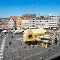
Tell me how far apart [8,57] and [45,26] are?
60.9m

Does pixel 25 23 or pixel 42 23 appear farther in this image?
pixel 25 23

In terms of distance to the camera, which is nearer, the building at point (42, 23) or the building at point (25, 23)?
the building at point (42, 23)

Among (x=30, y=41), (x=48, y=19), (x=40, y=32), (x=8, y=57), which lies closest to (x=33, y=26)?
(x=48, y=19)

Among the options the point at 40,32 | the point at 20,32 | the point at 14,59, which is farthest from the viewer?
the point at 20,32

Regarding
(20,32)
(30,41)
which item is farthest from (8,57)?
(20,32)

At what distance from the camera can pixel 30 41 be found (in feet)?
150

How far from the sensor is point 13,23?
91.9 metres

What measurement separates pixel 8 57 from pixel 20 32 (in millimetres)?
42616

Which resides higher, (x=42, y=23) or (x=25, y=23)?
(x=25, y=23)

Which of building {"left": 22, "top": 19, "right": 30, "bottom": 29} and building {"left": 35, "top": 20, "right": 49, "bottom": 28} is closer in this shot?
building {"left": 35, "top": 20, "right": 49, "bottom": 28}

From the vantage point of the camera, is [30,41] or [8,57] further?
[30,41]

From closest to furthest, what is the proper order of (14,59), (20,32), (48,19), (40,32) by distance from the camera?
(14,59)
(40,32)
(20,32)
(48,19)

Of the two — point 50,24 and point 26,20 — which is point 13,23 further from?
point 50,24

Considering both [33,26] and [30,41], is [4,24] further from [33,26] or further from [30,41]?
[30,41]
